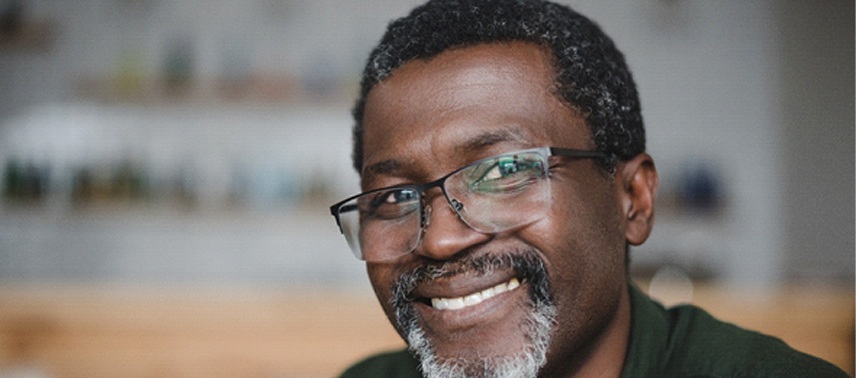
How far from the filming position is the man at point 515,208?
97cm

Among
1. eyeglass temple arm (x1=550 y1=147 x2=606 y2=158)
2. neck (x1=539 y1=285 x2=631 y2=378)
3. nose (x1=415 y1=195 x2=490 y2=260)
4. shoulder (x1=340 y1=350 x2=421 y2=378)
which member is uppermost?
eyeglass temple arm (x1=550 y1=147 x2=606 y2=158)

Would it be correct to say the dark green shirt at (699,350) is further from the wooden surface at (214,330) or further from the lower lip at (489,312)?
the wooden surface at (214,330)

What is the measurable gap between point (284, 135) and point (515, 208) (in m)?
2.80

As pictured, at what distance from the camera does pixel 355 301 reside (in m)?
2.58

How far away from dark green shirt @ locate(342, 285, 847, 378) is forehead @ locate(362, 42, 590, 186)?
280 millimetres

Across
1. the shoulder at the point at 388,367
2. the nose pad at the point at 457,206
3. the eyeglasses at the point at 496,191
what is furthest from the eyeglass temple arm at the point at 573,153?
the shoulder at the point at 388,367

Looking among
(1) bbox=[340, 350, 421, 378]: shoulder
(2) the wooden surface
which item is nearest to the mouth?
(1) bbox=[340, 350, 421, 378]: shoulder

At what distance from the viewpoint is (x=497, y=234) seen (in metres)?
0.98

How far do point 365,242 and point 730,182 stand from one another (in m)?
2.97

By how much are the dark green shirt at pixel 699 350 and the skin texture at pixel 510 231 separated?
0.04m

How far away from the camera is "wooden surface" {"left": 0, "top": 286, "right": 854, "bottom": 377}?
8.29 ft

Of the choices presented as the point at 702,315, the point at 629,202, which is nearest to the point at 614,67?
the point at 629,202

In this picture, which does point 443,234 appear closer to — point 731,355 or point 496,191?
point 496,191

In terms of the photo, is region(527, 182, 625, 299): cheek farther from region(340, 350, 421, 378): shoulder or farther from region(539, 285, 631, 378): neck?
region(340, 350, 421, 378): shoulder
